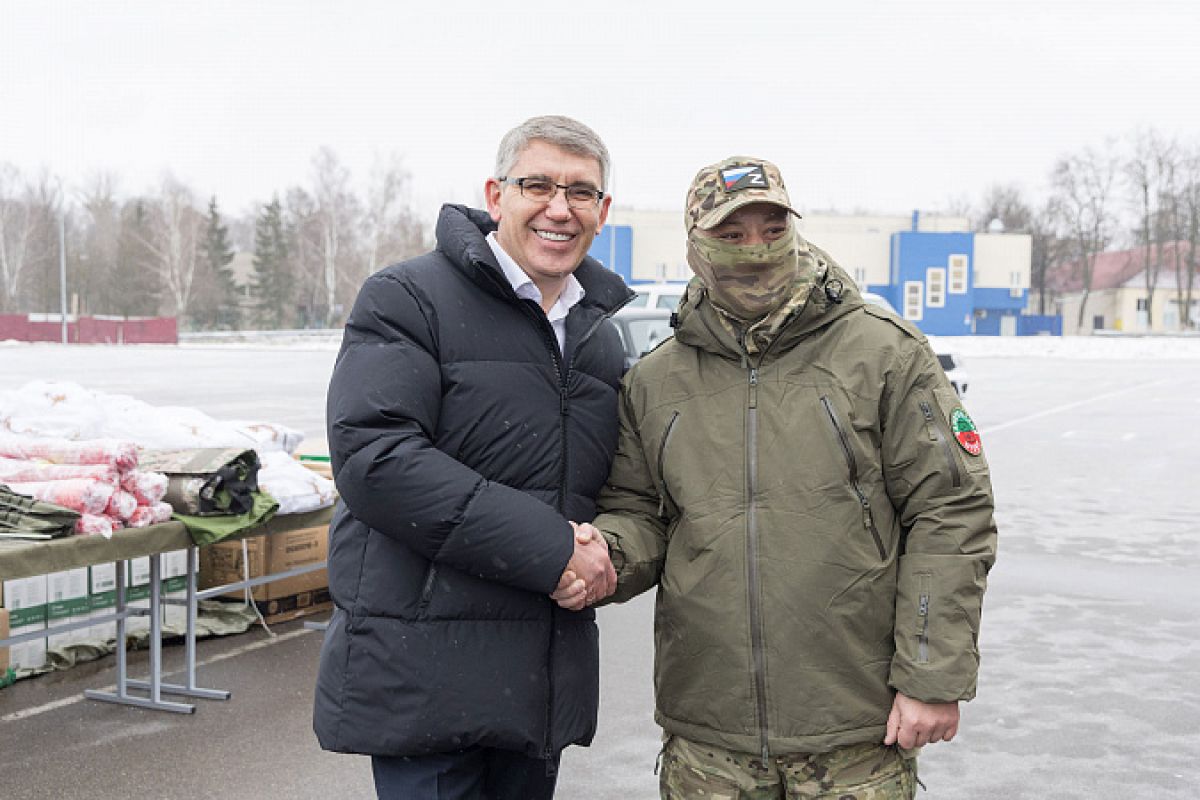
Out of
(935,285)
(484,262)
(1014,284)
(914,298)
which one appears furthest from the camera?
(1014,284)

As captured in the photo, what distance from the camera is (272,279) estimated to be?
8450cm

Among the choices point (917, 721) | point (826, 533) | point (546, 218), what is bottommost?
point (917, 721)

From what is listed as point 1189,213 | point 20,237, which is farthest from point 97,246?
point 1189,213

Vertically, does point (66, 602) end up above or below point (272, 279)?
below

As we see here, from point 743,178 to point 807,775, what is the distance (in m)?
1.24

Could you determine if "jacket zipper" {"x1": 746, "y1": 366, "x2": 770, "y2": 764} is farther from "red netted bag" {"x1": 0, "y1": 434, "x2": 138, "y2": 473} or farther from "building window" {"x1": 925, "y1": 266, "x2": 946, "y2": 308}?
"building window" {"x1": 925, "y1": 266, "x2": 946, "y2": 308}

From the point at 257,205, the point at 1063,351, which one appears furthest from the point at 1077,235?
the point at 257,205

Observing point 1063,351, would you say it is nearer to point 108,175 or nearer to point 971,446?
point 971,446

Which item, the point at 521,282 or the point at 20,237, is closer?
the point at 521,282

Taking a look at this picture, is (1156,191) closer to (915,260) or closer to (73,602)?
(915,260)

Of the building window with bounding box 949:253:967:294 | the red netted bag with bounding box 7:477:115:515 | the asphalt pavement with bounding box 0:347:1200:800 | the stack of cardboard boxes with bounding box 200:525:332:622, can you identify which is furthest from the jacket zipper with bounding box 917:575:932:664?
the building window with bounding box 949:253:967:294

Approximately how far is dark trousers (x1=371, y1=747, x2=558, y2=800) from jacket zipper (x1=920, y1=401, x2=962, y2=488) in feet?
3.49

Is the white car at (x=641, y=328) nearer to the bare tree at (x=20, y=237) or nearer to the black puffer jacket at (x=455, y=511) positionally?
the black puffer jacket at (x=455, y=511)

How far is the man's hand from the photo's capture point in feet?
7.95
